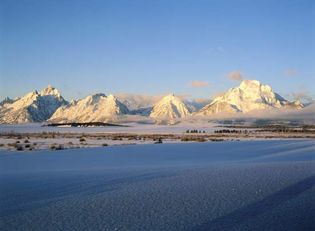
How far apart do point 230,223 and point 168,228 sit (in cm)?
120

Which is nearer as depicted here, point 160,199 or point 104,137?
point 160,199

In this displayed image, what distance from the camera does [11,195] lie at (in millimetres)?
11203

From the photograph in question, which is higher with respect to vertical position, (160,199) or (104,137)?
(104,137)

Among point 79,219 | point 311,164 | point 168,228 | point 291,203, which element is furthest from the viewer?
point 311,164

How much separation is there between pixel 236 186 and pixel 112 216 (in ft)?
14.7

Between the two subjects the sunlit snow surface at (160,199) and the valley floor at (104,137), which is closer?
the sunlit snow surface at (160,199)

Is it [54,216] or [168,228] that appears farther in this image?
[54,216]

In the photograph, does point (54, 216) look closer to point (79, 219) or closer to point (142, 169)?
point (79, 219)

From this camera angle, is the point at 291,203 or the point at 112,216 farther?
the point at 291,203

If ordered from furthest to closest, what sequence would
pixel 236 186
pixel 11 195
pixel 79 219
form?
1. pixel 236 186
2. pixel 11 195
3. pixel 79 219

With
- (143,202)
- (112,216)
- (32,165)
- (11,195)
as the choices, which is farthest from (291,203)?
(32,165)

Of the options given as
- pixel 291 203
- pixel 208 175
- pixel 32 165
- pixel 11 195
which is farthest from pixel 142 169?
pixel 291 203

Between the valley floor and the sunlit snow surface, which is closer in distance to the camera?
the sunlit snow surface

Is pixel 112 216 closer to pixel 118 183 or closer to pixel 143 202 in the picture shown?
pixel 143 202
